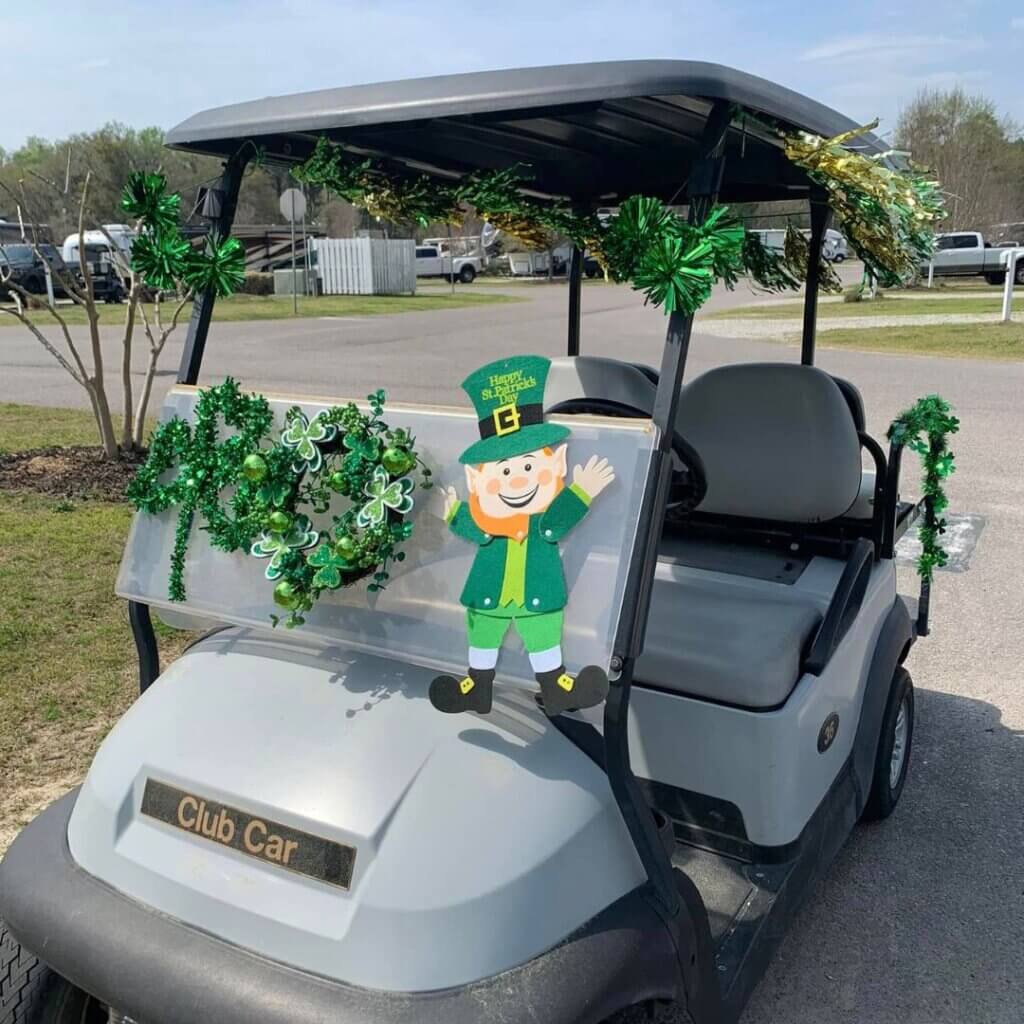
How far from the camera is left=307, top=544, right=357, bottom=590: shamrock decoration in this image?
1.73m

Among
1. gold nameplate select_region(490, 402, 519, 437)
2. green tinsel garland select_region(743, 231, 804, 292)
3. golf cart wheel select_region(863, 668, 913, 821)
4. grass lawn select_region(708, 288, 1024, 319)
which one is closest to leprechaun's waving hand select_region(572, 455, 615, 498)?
gold nameplate select_region(490, 402, 519, 437)

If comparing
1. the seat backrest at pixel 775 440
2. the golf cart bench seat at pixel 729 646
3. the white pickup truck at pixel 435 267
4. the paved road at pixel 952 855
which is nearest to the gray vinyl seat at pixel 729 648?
the golf cart bench seat at pixel 729 646

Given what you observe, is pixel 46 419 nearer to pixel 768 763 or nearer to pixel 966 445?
pixel 966 445

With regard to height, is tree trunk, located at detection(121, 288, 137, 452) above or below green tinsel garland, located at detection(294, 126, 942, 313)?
below

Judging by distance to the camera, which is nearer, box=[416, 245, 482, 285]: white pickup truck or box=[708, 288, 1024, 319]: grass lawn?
box=[708, 288, 1024, 319]: grass lawn

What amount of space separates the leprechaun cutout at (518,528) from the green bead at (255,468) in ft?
1.11

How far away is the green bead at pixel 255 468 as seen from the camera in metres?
1.78

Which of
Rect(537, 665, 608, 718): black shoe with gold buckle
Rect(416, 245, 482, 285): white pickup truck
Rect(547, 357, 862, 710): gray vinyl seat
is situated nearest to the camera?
Rect(537, 665, 608, 718): black shoe with gold buckle

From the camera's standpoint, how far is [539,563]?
65.0 inches

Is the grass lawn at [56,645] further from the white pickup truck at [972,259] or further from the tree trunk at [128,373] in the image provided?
the white pickup truck at [972,259]

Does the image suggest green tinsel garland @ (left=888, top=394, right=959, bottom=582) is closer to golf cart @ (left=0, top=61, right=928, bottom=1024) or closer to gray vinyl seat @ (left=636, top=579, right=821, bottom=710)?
gray vinyl seat @ (left=636, top=579, right=821, bottom=710)

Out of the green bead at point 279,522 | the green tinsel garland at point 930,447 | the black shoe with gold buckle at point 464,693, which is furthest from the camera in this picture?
the green tinsel garland at point 930,447

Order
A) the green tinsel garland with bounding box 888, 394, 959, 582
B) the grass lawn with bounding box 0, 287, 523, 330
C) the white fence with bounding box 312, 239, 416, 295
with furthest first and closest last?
1. the white fence with bounding box 312, 239, 416, 295
2. the grass lawn with bounding box 0, 287, 523, 330
3. the green tinsel garland with bounding box 888, 394, 959, 582

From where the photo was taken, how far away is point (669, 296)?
1.61 meters
